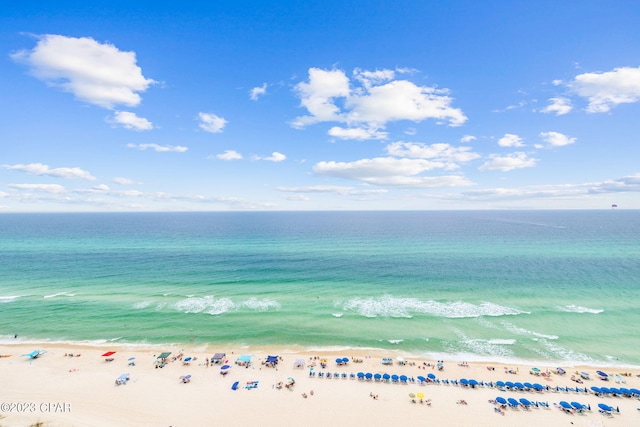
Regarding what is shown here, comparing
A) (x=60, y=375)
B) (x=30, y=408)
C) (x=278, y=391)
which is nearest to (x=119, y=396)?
(x=30, y=408)

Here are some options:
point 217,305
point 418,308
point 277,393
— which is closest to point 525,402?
point 418,308

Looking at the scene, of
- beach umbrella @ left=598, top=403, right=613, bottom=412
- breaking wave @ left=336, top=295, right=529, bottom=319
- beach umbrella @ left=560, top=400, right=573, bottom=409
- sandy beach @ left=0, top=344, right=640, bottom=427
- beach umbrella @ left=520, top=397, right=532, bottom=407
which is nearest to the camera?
sandy beach @ left=0, top=344, right=640, bottom=427

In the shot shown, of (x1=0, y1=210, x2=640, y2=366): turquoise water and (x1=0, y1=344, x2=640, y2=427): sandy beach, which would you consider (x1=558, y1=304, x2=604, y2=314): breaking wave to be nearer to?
(x1=0, y1=210, x2=640, y2=366): turquoise water

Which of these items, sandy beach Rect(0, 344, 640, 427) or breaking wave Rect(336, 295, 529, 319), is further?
breaking wave Rect(336, 295, 529, 319)

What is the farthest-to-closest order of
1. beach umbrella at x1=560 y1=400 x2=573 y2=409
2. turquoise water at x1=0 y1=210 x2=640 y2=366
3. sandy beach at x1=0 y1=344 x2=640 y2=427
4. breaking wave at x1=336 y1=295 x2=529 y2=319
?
breaking wave at x1=336 y1=295 x2=529 y2=319 → turquoise water at x1=0 y1=210 x2=640 y2=366 → beach umbrella at x1=560 y1=400 x2=573 y2=409 → sandy beach at x1=0 y1=344 x2=640 y2=427

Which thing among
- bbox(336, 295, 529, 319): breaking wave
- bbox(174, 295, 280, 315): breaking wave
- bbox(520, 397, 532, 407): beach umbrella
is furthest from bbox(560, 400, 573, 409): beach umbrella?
bbox(174, 295, 280, 315): breaking wave

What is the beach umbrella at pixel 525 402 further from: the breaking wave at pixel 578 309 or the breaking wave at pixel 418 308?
the breaking wave at pixel 578 309

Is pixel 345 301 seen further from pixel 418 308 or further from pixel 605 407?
pixel 605 407

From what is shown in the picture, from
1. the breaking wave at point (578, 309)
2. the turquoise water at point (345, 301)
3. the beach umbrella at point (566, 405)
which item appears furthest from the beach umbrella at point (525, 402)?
the breaking wave at point (578, 309)

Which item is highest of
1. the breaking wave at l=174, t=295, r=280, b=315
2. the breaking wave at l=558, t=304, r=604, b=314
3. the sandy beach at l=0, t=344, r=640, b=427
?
the breaking wave at l=174, t=295, r=280, b=315
